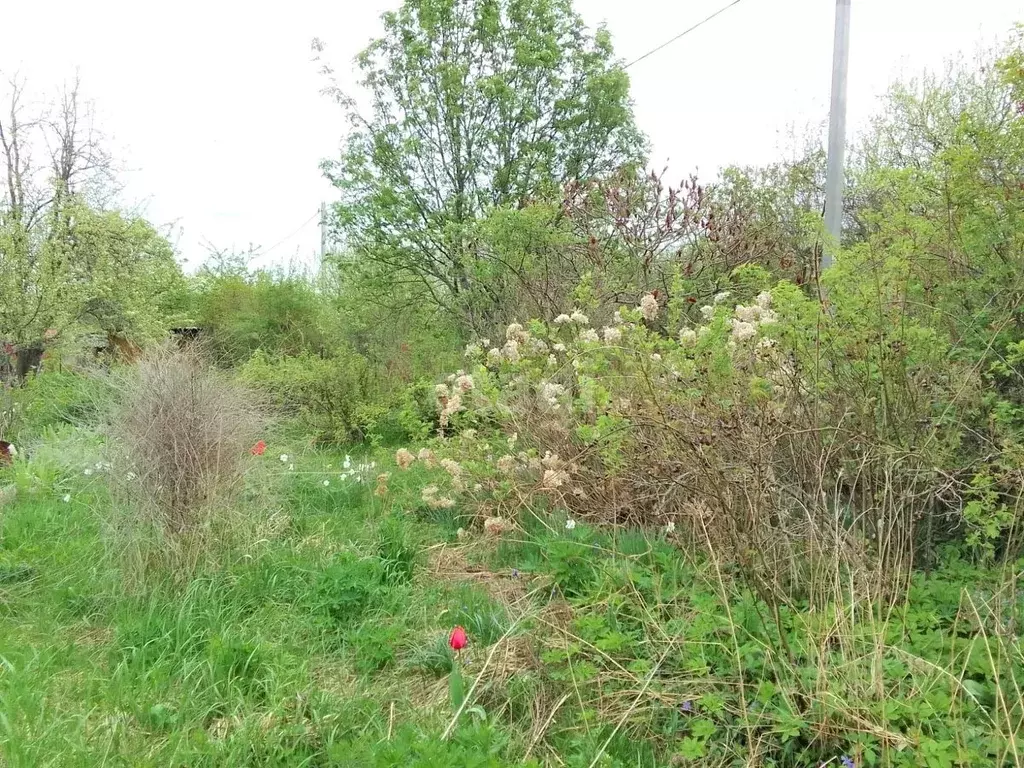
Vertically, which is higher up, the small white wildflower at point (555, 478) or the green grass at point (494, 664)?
the small white wildflower at point (555, 478)

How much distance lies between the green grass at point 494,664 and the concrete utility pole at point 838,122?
540 cm

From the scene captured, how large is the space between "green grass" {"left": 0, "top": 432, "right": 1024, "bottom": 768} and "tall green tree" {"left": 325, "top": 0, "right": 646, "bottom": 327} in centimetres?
755

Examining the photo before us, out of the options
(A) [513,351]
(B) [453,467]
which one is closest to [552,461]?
(B) [453,467]

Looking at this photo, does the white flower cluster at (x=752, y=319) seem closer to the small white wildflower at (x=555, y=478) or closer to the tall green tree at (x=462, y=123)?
the small white wildflower at (x=555, y=478)

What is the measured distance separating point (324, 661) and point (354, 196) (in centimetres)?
967

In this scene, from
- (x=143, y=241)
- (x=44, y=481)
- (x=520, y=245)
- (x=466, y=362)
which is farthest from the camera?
(x=143, y=241)

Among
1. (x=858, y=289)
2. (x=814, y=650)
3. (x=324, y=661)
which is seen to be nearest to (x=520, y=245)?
(x=858, y=289)

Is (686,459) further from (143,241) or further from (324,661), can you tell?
(143,241)

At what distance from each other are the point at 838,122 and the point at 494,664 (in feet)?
23.7

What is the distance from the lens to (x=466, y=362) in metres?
8.07

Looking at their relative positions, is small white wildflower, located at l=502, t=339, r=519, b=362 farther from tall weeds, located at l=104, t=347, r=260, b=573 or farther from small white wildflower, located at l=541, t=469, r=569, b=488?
tall weeds, located at l=104, t=347, r=260, b=573

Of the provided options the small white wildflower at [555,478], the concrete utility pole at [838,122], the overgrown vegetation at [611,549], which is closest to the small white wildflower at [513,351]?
the overgrown vegetation at [611,549]

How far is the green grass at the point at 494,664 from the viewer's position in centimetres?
201

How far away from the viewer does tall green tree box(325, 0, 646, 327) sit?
10805 millimetres
